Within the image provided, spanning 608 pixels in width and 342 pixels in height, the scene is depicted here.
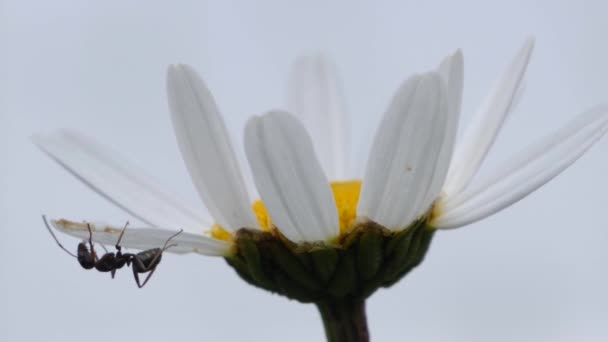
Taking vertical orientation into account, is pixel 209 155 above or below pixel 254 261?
above

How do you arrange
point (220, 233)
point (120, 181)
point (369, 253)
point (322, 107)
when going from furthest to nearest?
point (322, 107), point (120, 181), point (220, 233), point (369, 253)

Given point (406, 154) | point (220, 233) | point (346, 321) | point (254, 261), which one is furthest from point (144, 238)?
point (406, 154)

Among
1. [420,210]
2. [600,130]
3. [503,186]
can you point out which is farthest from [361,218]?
[600,130]

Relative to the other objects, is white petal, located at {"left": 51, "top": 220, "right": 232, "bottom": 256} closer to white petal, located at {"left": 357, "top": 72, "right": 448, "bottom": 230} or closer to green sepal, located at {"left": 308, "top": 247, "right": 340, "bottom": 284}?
green sepal, located at {"left": 308, "top": 247, "right": 340, "bottom": 284}

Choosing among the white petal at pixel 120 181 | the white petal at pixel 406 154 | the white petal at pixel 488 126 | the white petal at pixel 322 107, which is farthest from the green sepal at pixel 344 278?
the white petal at pixel 322 107

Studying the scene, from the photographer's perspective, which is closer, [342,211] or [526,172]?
[526,172]

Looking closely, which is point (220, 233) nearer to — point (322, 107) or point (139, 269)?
point (139, 269)

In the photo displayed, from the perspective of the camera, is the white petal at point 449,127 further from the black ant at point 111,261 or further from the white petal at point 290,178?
the black ant at point 111,261

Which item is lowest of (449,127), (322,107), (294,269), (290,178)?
(294,269)
